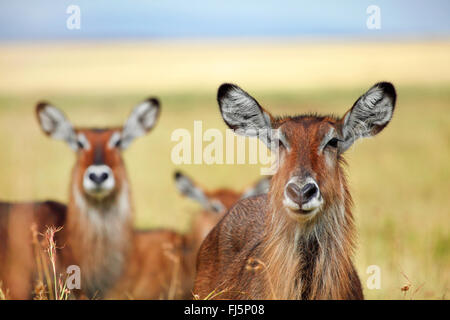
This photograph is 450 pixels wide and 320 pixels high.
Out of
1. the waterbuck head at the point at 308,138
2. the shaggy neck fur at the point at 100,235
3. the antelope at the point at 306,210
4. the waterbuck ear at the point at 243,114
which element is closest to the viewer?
the waterbuck head at the point at 308,138

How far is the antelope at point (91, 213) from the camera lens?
8.95 meters

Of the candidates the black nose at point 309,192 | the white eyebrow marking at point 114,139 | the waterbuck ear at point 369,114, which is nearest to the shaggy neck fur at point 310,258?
the black nose at point 309,192

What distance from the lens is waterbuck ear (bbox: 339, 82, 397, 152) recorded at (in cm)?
544

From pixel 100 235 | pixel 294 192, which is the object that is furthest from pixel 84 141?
pixel 294 192

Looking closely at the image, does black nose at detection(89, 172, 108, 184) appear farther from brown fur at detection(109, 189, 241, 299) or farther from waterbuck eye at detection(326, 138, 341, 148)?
waterbuck eye at detection(326, 138, 341, 148)

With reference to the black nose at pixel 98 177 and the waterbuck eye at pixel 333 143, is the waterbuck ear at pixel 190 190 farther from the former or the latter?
the waterbuck eye at pixel 333 143

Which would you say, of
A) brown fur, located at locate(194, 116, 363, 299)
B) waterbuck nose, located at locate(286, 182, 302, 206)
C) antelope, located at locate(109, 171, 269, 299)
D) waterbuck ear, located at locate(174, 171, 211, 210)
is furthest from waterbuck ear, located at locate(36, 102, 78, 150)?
waterbuck nose, located at locate(286, 182, 302, 206)

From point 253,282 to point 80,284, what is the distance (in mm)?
3861

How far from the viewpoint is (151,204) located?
16000mm

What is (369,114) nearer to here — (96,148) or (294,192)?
(294,192)

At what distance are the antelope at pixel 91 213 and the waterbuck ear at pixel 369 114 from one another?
4.32m
